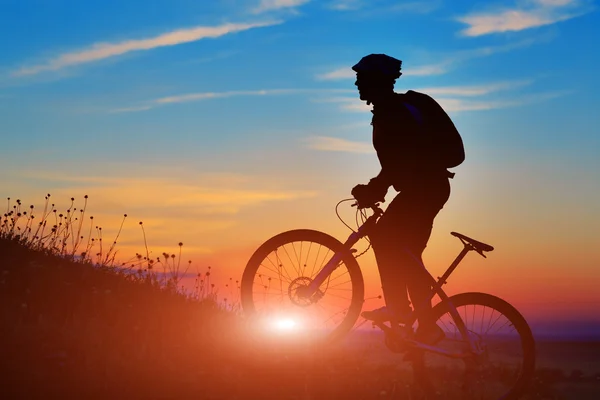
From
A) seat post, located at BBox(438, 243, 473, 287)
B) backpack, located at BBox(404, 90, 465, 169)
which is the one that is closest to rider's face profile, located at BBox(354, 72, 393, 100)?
backpack, located at BBox(404, 90, 465, 169)

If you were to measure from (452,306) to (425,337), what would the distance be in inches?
18.2

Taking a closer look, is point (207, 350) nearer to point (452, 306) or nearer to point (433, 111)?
point (452, 306)

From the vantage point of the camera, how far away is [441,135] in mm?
7879

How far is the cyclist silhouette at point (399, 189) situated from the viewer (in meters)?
7.91

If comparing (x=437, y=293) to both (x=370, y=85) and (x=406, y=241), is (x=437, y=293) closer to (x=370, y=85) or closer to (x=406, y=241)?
(x=406, y=241)

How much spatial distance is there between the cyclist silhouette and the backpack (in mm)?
41

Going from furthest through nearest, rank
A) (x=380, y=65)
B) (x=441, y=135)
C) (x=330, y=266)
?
(x=330, y=266) → (x=380, y=65) → (x=441, y=135)

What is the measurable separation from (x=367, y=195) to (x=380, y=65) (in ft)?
4.73

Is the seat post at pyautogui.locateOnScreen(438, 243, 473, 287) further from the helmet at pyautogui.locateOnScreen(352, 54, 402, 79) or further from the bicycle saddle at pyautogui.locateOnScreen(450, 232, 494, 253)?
the helmet at pyautogui.locateOnScreen(352, 54, 402, 79)

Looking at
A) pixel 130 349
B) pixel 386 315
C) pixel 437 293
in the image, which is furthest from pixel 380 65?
pixel 130 349

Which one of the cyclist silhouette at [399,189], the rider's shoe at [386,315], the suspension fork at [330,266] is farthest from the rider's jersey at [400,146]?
the rider's shoe at [386,315]

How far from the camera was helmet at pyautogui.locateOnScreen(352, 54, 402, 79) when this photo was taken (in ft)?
26.3

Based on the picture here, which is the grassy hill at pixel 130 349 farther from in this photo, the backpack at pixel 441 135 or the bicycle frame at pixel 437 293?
the backpack at pixel 441 135

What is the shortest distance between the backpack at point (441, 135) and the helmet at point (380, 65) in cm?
41
